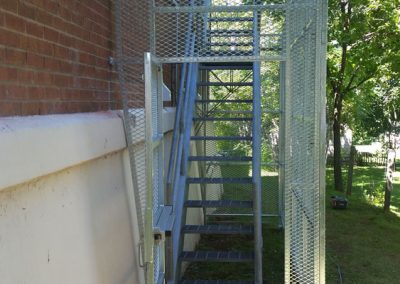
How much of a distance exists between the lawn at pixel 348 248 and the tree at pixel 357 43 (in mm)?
3210

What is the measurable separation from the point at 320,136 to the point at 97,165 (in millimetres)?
1966

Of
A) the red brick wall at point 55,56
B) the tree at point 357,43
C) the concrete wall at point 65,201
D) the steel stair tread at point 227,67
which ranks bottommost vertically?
the concrete wall at point 65,201

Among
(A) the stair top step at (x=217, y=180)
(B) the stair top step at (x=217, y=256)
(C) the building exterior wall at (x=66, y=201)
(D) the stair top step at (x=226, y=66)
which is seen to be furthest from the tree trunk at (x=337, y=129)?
(C) the building exterior wall at (x=66, y=201)

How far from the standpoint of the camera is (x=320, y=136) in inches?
171

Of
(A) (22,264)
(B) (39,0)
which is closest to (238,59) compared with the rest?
(B) (39,0)

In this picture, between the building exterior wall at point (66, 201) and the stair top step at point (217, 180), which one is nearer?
the building exterior wall at point (66, 201)

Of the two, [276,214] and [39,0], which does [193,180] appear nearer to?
[39,0]

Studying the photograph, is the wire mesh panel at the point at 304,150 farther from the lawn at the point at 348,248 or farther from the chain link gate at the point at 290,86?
the lawn at the point at 348,248

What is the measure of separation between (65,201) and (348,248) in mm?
6123

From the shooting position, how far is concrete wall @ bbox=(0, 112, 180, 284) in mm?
2066

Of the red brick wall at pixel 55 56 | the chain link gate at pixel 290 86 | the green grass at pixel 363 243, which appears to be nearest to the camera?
the red brick wall at pixel 55 56

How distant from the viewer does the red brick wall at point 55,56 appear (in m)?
2.29

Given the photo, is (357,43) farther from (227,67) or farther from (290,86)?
(290,86)

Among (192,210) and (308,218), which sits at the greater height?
(308,218)
